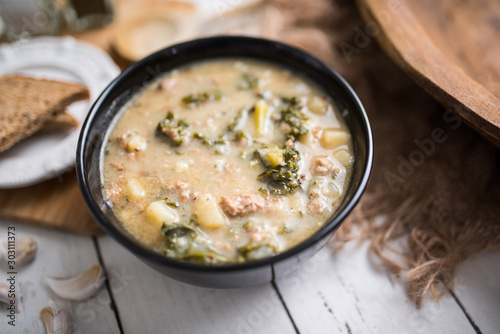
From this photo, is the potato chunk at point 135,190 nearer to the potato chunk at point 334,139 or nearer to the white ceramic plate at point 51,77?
the white ceramic plate at point 51,77

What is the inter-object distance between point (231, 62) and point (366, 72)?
0.96 metres

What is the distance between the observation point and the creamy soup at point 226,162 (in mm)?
2191

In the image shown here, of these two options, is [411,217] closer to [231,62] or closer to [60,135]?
[231,62]

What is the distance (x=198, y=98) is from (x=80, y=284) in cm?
122

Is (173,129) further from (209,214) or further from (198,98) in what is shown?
(209,214)

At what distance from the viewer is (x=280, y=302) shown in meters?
2.44

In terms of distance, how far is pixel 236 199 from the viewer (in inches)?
88.7

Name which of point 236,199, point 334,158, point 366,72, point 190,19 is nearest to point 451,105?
point 334,158

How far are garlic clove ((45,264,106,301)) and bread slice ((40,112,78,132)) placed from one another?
3.14ft

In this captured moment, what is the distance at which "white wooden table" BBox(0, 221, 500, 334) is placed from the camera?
2.37m

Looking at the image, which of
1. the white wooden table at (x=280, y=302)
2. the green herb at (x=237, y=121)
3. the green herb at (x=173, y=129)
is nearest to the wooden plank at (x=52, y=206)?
the white wooden table at (x=280, y=302)

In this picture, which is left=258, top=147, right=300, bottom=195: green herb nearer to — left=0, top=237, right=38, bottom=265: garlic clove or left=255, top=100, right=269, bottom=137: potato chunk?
left=255, top=100, right=269, bottom=137: potato chunk

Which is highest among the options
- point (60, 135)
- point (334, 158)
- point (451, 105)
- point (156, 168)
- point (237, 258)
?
point (451, 105)

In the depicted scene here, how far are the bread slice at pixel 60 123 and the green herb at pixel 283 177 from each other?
53.4 inches
